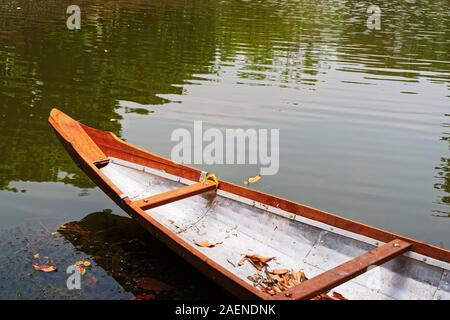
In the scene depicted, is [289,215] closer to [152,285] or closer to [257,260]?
[257,260]

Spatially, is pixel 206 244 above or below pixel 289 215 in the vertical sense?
below

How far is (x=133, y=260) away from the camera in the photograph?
7.21 metres

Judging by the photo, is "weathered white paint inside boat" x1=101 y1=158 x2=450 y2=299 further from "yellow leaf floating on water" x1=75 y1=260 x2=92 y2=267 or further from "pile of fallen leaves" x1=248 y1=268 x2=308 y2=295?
"yellow leaf floating on water" x1=75 y1=260 x2=92 y2=267

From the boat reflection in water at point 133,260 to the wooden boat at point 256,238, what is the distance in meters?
0.37

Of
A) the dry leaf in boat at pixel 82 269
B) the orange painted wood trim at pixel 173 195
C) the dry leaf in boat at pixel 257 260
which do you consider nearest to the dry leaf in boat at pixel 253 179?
the orange painted wood trim at pixel 173 195

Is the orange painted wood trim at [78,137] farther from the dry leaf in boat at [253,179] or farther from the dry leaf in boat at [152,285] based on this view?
the dry leaf in boat at [253,179]

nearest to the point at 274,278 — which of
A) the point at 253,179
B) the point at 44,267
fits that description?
the point at 44,267

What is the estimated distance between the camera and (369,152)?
37.6 feet

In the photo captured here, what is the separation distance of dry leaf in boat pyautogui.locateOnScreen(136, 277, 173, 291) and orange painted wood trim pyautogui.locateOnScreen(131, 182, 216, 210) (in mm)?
921

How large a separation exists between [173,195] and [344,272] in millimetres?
2743

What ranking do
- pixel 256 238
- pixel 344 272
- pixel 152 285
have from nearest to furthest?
pixel 344 272, pixel 152 285, pixel 256 238

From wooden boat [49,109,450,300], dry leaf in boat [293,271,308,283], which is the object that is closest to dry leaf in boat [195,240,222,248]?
wooden boat [49,109,450,300]

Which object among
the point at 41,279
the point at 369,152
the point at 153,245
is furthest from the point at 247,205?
the point at 369,152

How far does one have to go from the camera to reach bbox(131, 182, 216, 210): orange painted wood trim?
7.10 m
